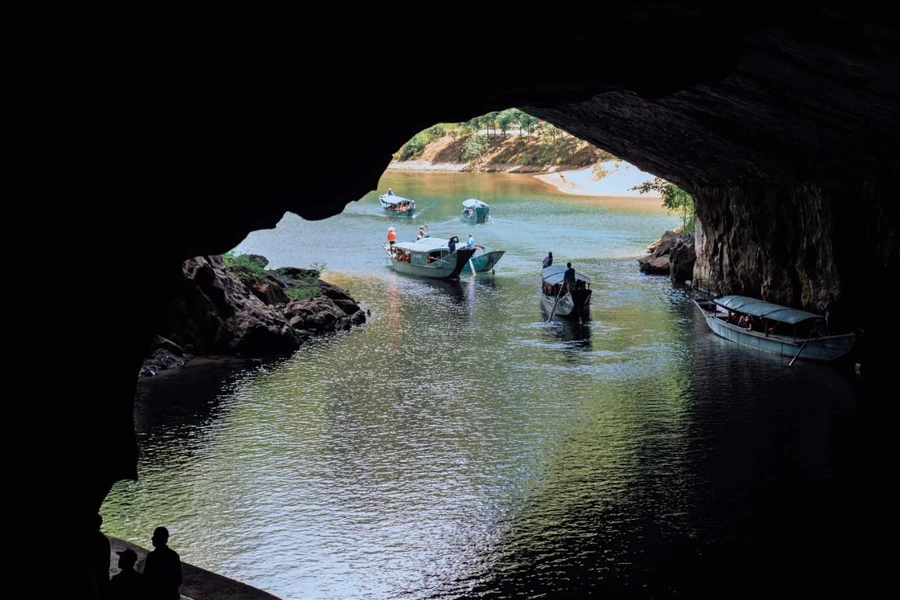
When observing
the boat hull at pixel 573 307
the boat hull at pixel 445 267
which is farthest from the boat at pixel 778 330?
the boat hull at pixel 445 267

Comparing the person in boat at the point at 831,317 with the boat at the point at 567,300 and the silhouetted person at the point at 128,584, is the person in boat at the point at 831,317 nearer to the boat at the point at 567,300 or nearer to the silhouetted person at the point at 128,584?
the boat at the point at 567,300

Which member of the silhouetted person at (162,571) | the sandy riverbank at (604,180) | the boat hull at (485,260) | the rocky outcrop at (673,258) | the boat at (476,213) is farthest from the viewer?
the sandy riverbank at (604,180)

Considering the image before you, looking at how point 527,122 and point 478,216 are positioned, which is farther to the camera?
point 527,122

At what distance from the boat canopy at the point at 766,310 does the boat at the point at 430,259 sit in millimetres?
16958

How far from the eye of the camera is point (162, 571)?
39.8ft

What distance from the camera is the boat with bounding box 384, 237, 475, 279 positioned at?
52.6 metres

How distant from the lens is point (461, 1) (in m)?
13.1

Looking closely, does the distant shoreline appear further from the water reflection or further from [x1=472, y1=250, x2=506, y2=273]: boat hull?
the water reflection

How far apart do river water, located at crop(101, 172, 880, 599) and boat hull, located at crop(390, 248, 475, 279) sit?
991cm

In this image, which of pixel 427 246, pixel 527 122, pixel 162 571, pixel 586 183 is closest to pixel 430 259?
pixel 427 246

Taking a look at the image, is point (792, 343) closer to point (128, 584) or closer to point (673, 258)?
point (673, 258)

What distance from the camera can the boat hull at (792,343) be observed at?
108 ft

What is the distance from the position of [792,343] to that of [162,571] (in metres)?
27.2

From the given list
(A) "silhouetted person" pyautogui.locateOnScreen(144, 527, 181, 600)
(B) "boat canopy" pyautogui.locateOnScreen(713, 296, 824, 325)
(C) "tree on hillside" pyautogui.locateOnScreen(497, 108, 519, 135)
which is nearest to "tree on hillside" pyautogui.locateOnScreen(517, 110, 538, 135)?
(C) "tree on hillside" pyautogui.locateOnScreen(497, 108, 519, 135)
